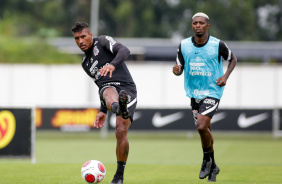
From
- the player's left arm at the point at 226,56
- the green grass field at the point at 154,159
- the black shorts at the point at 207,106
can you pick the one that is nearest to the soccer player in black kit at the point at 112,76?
the green grass field at the point at 154,159

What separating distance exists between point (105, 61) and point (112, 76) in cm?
25

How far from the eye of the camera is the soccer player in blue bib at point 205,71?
34.6ft

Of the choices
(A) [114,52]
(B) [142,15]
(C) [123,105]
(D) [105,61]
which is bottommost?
(C) [123,105]

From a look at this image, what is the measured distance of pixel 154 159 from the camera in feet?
56.7

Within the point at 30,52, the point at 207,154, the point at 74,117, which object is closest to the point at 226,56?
the point at 207,154

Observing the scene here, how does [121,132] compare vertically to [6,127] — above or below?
above

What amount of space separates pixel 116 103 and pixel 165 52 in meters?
42.4

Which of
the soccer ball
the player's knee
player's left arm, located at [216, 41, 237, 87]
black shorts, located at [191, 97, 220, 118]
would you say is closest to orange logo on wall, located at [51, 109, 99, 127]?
black shorts, located at [191, 97, 220, 118]

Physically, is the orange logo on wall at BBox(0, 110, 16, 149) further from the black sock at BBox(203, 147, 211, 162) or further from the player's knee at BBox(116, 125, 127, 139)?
the player's knee at BBox(116, 125, 127, 139)

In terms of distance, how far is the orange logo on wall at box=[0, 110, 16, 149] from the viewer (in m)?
15.6

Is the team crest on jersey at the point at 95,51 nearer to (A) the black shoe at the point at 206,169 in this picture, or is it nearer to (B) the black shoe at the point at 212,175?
(A) the black shoe at the point at 206,169

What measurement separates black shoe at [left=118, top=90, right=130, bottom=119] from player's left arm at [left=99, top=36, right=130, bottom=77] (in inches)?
14.9

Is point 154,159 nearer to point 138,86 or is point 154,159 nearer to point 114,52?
point 114,52

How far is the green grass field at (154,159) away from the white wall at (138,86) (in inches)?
81.7
